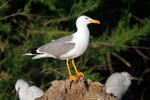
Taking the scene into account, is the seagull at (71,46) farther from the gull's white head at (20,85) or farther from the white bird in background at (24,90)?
the gull's white head at (20,85)

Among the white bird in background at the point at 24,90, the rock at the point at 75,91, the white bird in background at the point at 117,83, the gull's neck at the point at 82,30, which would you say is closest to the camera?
the rock at the point at 75,91

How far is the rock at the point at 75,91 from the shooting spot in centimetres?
274

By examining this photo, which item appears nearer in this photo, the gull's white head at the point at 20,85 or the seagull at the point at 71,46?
the seagull at the point at 71,46

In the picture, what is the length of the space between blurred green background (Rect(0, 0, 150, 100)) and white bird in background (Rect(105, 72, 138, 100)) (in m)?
0.23

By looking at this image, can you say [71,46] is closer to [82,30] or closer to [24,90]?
[82,30]

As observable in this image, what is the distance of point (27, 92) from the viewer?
4070 mm

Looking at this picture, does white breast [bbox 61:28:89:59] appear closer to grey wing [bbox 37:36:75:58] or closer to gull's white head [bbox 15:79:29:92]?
grey wing [bbox 37:36:75:58]

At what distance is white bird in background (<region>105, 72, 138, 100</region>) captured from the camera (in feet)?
17.5

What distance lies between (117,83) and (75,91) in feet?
9.21

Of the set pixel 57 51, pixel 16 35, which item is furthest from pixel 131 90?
pixel 57 51

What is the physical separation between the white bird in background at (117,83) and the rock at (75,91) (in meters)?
2.47

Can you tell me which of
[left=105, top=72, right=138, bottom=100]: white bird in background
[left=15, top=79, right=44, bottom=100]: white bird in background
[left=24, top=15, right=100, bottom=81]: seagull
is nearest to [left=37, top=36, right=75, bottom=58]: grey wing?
[left=24, top=15, right=100, bottom=81]: seagull

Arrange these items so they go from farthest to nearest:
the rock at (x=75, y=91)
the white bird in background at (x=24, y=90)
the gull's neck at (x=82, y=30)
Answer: the white bird in background at (x=24, y=90) → the gull's neck at (x=82, y=30) → the rock at (x=75, y=91)

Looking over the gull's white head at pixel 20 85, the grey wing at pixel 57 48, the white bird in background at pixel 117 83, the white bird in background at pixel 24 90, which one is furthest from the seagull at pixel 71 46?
the white bird in background at pixel 117 83
